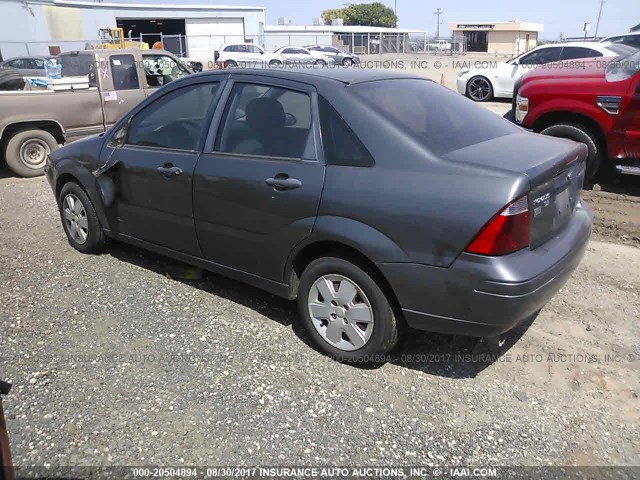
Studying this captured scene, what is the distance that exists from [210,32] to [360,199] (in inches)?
1967

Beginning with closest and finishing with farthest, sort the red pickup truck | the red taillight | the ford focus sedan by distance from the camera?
the red taillight < the ford focus sedan < the red pickup truck

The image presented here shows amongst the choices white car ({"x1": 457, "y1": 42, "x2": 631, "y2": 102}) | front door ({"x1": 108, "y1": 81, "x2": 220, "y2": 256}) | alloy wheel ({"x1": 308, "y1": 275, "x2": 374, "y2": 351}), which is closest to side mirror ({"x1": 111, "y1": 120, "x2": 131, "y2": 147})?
front door ({"x1": 108, "y1": 81, "x2": 220, "y2": 256})

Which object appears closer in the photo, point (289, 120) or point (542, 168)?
point (542, 168)

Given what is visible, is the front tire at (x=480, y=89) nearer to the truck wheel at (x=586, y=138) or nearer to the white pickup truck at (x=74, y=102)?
the truck wheel at (x=586, y=138)

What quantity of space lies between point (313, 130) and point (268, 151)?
363 millimetres

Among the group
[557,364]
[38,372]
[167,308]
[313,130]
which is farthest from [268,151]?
[557,364]

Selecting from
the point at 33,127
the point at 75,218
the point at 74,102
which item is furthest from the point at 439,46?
the point at 75,218

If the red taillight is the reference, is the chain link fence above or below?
above

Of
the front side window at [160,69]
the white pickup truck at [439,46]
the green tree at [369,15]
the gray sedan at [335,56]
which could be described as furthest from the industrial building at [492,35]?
the front side window at [160,69]

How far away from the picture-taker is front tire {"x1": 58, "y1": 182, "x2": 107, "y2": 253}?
192 inches

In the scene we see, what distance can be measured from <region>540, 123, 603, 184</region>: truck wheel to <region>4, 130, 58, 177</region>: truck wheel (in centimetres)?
738

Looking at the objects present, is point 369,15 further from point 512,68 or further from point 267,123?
point 267,123

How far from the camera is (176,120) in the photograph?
420cm

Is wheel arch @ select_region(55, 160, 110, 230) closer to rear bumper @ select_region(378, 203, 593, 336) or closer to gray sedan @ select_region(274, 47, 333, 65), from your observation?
rear bumper @ select_region(378, 203, 593, 336)
